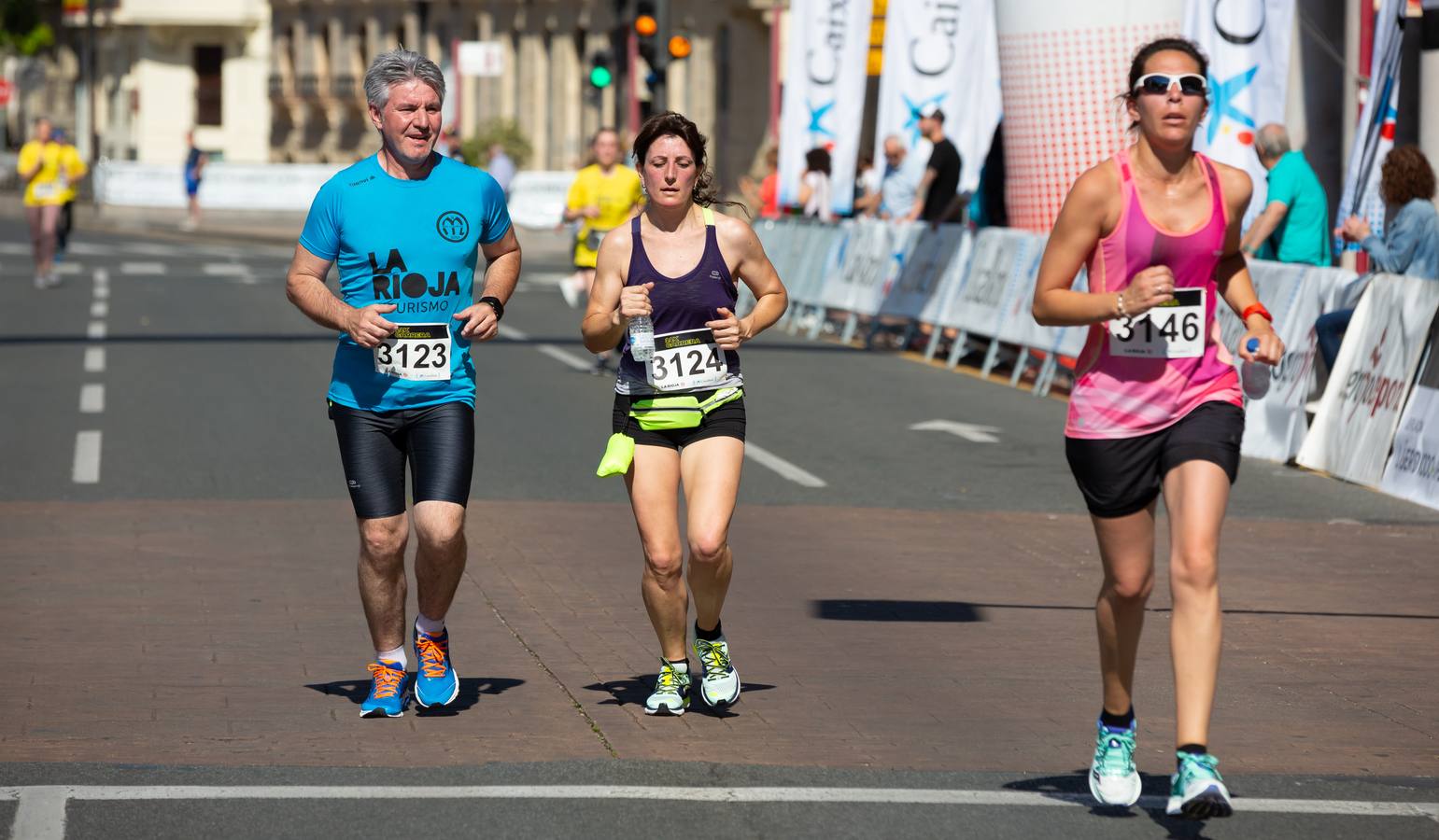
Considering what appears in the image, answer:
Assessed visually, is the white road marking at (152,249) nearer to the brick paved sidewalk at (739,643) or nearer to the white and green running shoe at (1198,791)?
the brick paved sidewalk at (739,643)

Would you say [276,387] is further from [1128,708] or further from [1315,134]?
[1128,708]

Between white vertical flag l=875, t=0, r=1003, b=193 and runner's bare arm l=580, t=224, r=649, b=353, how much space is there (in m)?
17.7

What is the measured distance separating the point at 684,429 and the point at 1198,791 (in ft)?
7.06

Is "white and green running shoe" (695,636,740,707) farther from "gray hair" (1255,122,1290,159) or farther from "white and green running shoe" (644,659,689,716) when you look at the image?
"gray hair" (1255,122,1290,159)

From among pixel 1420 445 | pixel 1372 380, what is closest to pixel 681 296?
pixel 1420 445

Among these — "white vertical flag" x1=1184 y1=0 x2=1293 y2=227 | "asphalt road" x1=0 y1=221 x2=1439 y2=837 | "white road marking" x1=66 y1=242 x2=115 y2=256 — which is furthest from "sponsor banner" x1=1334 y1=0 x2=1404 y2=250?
"white road marking" x1=66 y1=242 x2=115 y2=256

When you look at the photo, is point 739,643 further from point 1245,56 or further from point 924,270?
point 924,270

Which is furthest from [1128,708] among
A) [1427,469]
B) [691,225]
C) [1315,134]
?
[1315,134]

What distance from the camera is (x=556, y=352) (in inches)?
849

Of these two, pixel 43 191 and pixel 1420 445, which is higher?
pixel 43 191

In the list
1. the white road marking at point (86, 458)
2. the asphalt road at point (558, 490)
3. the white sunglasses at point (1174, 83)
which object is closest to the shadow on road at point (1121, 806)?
the asphalt road at point (558, 490)

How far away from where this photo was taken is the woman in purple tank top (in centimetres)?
705

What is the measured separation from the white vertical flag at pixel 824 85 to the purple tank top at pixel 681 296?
19663mm

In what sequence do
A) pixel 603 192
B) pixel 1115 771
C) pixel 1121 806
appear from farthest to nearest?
pixel 603 192
pixel 1121 806
pixel 1115 771
